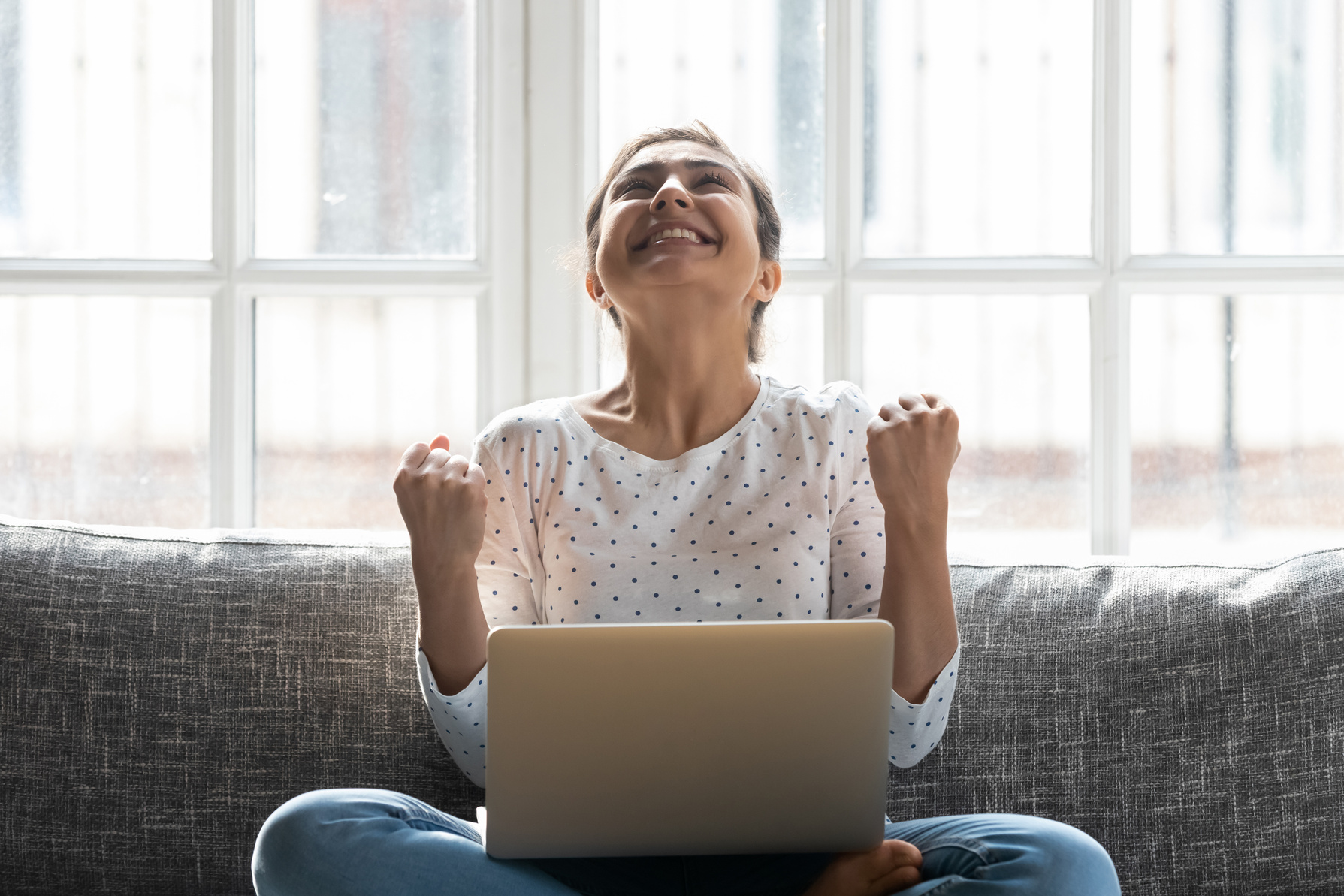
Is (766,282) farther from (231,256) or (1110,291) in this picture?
(231,256)

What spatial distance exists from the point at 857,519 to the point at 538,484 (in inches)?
15.0

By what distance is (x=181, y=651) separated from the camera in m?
1.36

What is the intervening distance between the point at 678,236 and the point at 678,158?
0.44 feet

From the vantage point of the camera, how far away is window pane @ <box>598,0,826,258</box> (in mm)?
1841

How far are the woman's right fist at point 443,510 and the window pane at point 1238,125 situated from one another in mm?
1242

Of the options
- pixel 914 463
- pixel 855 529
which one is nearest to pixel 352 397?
pixel 855 529

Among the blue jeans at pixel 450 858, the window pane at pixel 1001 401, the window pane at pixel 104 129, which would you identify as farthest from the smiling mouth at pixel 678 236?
the window pane at pixel 104 129

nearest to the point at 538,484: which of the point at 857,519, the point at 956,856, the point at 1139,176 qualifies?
the point at 857,519

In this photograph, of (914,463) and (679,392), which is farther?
(679,392)

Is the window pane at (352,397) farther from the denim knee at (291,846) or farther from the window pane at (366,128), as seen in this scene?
the denim knee at (291,846)

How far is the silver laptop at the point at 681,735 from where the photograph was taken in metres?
0.88

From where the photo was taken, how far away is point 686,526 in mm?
1294

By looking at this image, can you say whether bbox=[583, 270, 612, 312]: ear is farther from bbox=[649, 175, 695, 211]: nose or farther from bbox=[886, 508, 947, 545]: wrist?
bbox=[886, 508, 947, 545]: wrist

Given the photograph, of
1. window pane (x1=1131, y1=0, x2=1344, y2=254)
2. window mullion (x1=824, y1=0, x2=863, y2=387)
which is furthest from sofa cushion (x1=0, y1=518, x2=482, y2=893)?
window pane (x1=1131, y1=0, x2=1344, y2=254)
